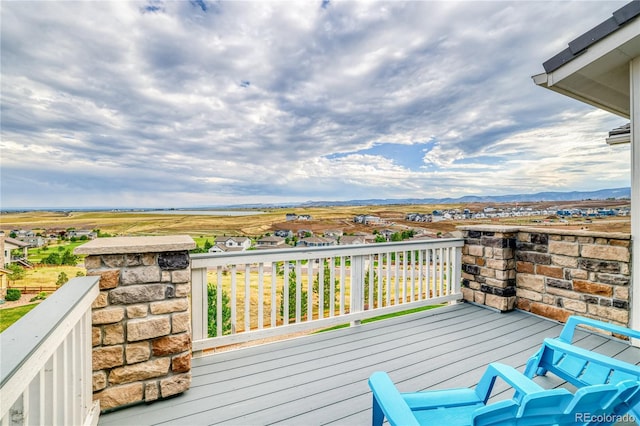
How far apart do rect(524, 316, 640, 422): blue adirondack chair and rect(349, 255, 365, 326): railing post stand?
1.73 metres

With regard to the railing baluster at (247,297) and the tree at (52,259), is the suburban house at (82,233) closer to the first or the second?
the tree at (52,259)

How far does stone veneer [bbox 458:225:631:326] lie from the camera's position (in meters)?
3.21

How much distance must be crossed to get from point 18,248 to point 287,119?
6602 millimetres

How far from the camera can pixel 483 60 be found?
18.2ft

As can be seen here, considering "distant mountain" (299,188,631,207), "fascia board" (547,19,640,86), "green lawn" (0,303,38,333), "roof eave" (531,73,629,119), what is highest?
"fascia board" (547,19,640,86)

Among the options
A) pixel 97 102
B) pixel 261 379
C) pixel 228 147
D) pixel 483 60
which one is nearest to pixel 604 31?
pixel 483 60

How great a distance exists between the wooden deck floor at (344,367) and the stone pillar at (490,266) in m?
0.33

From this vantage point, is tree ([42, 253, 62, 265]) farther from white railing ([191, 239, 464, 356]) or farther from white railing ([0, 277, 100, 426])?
white railing ([191, 239, 464, 356])

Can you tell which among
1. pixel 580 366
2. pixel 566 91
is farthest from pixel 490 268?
pixel 566 91

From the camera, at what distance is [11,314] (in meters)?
1.29

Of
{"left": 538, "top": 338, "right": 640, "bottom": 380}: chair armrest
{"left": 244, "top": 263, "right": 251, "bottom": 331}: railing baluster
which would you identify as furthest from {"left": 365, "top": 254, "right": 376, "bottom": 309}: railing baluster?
{"left": 538, "top": 338, "right": 640, "bottom": 380}: chair armrest

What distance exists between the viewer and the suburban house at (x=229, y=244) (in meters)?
2.90

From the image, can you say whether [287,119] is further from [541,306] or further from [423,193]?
[541,306]

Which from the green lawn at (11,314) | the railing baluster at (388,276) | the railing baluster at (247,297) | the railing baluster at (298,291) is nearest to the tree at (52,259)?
the green lawn at (11,314)
